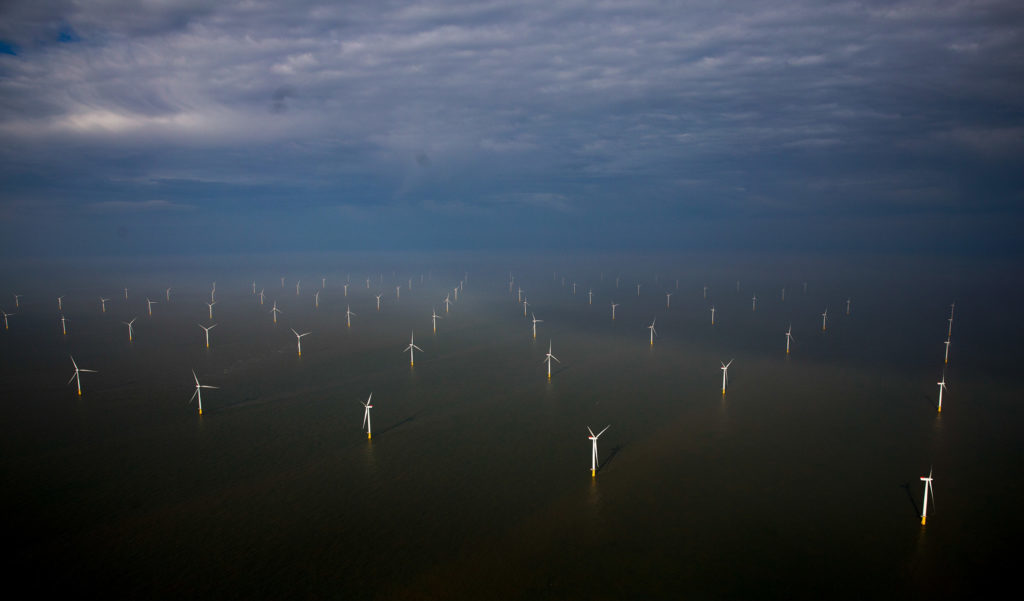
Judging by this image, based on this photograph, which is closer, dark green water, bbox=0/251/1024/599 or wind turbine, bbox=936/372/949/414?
dark green water, bbox=0/251/1024/599

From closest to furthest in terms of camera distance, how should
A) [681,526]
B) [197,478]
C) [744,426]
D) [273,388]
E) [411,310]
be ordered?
[681,526] < [197,478] < [744,426] < [273,388] < [411,310]

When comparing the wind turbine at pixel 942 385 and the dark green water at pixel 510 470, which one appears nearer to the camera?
the dark green water at pixel 510 470

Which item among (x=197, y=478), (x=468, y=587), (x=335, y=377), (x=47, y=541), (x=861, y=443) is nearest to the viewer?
(x=468, y=587)

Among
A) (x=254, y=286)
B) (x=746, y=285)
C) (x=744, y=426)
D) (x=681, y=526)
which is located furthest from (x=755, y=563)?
(x=254, y=286)

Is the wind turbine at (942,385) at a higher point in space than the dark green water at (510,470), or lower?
higher

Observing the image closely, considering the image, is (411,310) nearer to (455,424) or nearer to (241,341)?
(241,341)

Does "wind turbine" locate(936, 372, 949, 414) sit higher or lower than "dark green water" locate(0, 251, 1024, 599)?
higher

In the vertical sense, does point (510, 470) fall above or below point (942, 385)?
below

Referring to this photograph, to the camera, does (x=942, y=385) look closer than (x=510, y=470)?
No
